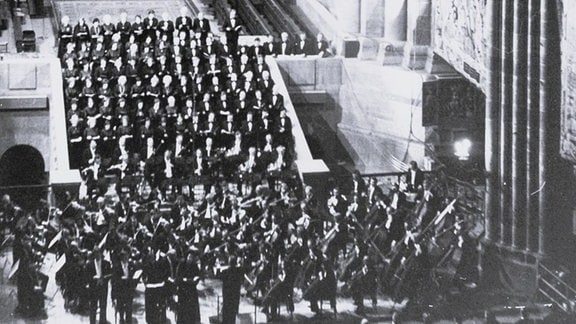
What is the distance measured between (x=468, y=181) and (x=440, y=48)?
4.02m

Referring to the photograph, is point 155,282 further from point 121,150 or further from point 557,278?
point 557,278

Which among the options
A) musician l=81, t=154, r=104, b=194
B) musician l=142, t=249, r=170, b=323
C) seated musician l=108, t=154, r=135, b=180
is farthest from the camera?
seated musician l=108, t=154, r=135, b=180

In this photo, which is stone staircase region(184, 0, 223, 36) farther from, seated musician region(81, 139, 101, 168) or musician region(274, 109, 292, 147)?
seated musician region(81, 139, 101, 168)

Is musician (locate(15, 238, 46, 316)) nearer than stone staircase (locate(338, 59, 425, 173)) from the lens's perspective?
Yes

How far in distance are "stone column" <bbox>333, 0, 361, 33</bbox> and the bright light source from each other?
4.40 meters

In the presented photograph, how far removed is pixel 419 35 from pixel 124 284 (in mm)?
9261

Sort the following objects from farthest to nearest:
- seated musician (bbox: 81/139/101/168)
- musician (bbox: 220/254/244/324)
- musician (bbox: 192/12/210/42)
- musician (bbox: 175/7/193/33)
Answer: musician (bbox: 192/12/210/42), musician (bbox: 175/7/193/33), seated musician (bbox: 81/139/101/168), musician (bbox: 220/254/244/324)

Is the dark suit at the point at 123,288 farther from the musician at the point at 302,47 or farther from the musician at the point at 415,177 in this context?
the musician at the point at 302,47

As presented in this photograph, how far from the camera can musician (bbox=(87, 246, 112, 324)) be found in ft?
44.3

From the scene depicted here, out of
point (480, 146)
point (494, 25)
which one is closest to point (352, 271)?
point (494, 25)

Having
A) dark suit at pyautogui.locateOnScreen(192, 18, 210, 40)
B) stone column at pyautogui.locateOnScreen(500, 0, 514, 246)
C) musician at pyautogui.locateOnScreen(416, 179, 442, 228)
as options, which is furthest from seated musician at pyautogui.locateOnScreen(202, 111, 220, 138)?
stone column at pyautogui.locateOnScreen(500, 0, 514, 246)

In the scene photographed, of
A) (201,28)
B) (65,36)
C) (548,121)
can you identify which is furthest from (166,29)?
(548,121)

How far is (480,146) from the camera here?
Answer: 18.8m

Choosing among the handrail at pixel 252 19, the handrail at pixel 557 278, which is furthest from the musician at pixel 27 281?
the handrail at pixel 252 19
